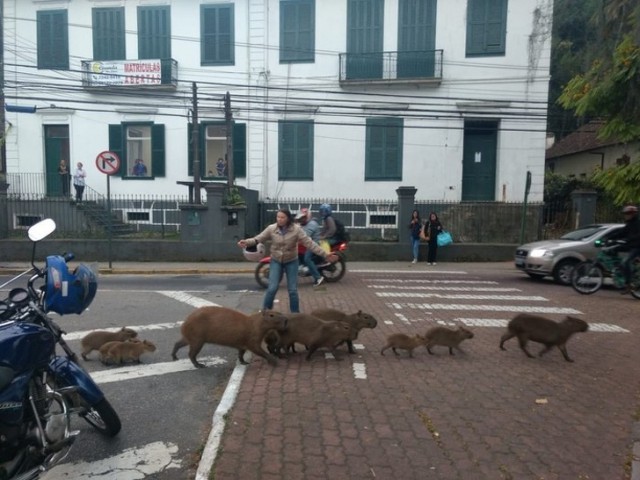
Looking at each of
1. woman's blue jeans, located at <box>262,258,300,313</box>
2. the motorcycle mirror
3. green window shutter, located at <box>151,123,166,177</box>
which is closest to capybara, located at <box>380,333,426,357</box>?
woman's blue jeans, located at <box>262,258,300,313</box>

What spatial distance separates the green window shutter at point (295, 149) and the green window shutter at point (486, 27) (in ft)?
23.9

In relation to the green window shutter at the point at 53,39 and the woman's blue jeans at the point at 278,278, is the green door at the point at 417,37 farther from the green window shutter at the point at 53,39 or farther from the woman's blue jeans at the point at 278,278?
the woman's blue jeans at the point at 278,278

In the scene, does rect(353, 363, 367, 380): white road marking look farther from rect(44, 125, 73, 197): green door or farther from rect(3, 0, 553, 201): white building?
rect(44, 125, 73, 197): green door

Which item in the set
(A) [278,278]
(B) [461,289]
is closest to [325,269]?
(B) [461,289]

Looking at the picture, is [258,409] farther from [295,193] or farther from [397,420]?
[295,193]

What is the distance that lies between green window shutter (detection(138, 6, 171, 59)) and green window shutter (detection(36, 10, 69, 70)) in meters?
3.28

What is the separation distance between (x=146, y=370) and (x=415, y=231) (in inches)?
476

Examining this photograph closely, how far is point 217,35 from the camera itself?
72.2 feet

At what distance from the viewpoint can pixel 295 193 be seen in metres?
22.2

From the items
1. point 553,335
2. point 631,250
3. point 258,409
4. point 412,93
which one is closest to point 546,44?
point 412,93

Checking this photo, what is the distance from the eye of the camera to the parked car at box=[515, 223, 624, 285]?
42.0 feet

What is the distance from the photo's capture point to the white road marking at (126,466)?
12.1ft

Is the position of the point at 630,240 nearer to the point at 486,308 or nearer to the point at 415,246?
the point at 486,308

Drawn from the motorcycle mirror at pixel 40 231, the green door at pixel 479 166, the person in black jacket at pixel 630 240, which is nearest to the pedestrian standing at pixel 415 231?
the green door at pixel 479 166
